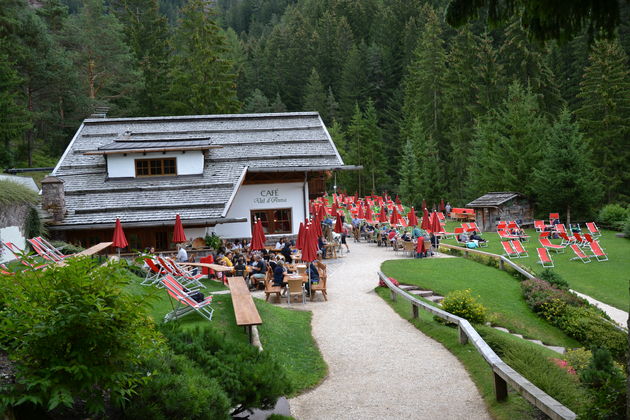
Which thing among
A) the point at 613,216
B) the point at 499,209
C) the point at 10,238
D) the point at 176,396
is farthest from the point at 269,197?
the point at 613,216

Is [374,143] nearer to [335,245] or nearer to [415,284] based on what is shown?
[335,245]

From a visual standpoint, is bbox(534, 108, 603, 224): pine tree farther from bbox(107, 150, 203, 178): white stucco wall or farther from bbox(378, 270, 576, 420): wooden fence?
bbox(378, 270, 576, 420): wooden fence

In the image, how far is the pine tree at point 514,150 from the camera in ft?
142

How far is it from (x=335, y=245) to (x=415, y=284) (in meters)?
7.25

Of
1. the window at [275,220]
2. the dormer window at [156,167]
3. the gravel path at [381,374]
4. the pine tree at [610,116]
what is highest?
the pine tree at [610,116]

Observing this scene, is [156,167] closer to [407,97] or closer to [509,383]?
[509,383]

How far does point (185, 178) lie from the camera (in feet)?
83.4

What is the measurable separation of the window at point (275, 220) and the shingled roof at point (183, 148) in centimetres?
230

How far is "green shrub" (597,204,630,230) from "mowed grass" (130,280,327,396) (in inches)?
1172

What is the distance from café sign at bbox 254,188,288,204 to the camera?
1040 inches

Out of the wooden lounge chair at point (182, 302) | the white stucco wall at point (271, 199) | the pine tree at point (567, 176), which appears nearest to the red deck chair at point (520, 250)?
the white stucco wall at point (271, 199)

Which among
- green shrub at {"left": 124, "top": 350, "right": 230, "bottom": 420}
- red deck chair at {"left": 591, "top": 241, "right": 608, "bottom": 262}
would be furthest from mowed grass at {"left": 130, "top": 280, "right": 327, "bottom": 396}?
red deck chair at {"left": 591, "top": 241, "right": 608, "bottom": 262}

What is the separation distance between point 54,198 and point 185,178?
230 inches

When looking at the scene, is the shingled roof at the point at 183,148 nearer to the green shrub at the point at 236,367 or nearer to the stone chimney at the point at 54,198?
the stone chimney at the point at 54,198
